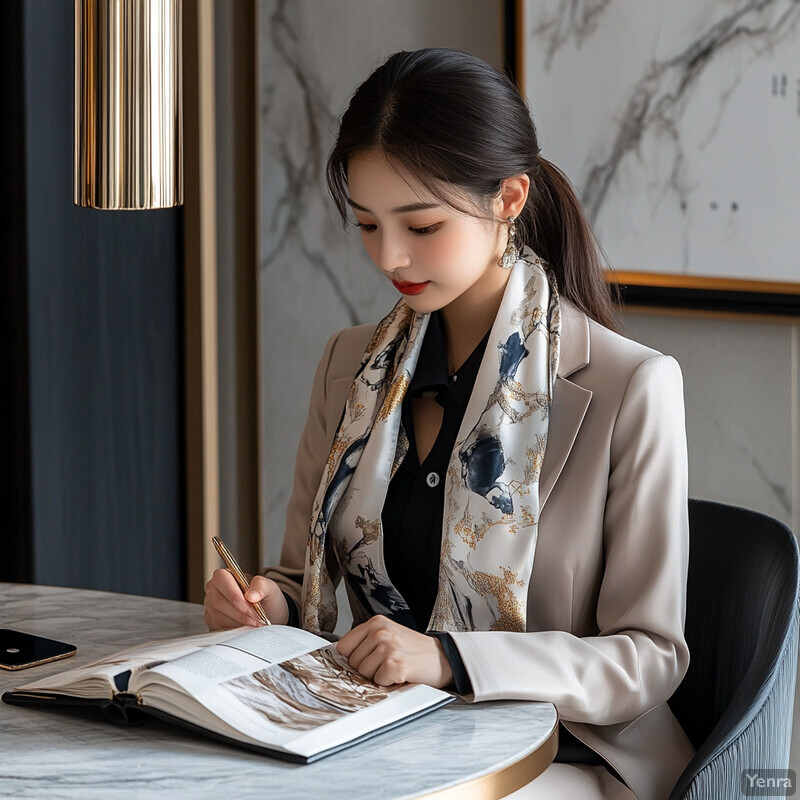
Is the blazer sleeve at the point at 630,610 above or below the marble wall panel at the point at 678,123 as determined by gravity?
below

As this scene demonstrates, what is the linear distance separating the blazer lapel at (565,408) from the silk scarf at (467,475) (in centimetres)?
1

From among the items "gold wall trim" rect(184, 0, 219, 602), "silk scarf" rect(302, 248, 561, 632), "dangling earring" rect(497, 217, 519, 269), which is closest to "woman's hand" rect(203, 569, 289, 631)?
"silk scarf" rect(302, 248, 561, 632)

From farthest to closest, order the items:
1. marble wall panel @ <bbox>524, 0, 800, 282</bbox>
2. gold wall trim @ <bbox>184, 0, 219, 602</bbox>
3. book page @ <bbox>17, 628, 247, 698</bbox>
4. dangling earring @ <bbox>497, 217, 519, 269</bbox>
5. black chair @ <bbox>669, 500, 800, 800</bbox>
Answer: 1. gold wall trim @ <bbox>184, 0, 219, 602</bbox>
2. marble wall panel @ <bbox>524, 0, 800, 282</bbox>
3. dangling earring @ <bbox>497, 217, 519, 269</bbox>
4. black chair @ <bbox>669, 500, 800, 800</bbox>
5. book page @ <bbox>17, 628, 247, 698</bbox>

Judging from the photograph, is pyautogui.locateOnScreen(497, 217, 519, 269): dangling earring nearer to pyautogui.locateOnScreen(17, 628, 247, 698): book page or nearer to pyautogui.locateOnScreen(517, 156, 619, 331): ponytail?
pyautogui.locateOnScreen(517, 156, 619, 331): ponytail

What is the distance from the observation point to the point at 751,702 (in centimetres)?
125

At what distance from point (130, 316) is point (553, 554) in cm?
158

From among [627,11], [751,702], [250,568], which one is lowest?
[250,568]

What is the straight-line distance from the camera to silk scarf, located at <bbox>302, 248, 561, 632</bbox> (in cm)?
143

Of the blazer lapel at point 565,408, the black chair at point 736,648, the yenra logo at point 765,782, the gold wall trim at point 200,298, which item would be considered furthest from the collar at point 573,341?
the gold wall trim at point 200,298

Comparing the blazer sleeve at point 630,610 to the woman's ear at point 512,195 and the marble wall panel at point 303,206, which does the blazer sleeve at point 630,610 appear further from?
the marble wall panel at point 303,206

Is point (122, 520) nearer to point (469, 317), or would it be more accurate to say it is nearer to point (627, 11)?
point (469, 317)

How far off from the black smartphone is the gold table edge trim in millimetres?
596

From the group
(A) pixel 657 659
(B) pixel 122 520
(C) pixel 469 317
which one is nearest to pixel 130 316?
(B) pixel 122 520

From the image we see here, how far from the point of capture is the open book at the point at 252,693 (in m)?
1.05
